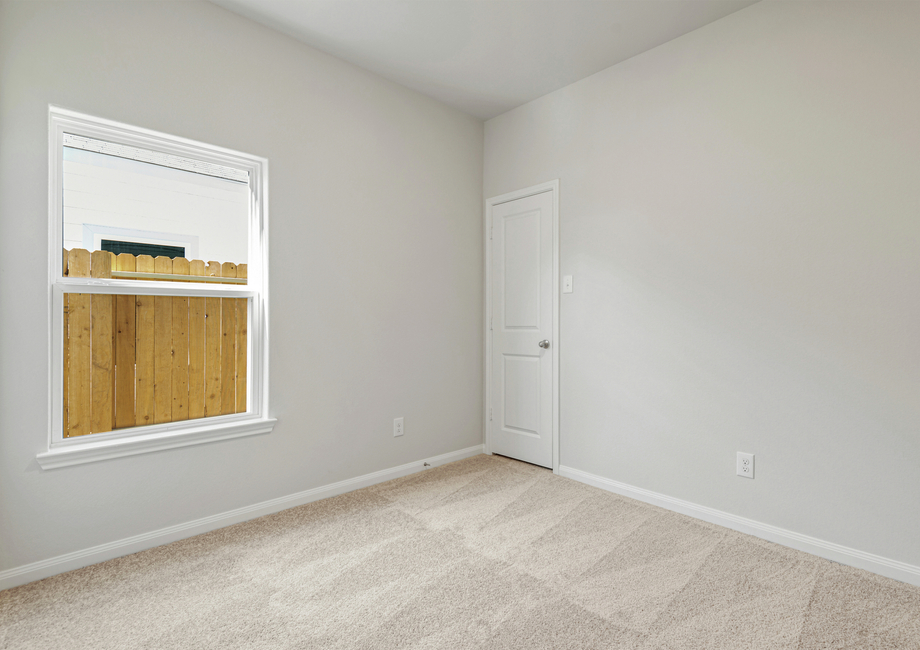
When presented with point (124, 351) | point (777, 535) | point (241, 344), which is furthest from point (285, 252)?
point (777, 535)

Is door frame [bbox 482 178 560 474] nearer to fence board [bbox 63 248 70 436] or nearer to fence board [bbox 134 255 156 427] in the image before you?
fence board [bbox 134 255 156 427]

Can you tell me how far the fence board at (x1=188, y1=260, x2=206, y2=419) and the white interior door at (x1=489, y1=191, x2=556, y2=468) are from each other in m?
2.10

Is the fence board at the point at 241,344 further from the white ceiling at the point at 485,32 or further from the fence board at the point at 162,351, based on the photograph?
the white ceiling at the point at 485,32

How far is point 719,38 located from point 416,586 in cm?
311

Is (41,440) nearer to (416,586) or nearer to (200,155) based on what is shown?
(200,155)

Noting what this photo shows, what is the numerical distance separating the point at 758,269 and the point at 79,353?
3294 mm

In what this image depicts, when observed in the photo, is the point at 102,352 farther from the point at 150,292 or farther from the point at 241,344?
the point at 241,344

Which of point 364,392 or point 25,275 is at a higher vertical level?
point 25,275

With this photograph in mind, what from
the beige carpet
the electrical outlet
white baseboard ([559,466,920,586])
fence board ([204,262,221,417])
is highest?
fence board ([204,262,221,417])

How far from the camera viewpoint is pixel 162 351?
2379mm

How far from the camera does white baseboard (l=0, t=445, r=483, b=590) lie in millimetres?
1946

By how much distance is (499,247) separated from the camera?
3727 mm

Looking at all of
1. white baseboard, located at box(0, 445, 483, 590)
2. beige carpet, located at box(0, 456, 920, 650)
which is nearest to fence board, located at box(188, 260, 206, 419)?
white baseboard, located at box(0, 445, 483, 590)

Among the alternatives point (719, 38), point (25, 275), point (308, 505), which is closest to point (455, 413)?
point (308, 505)
